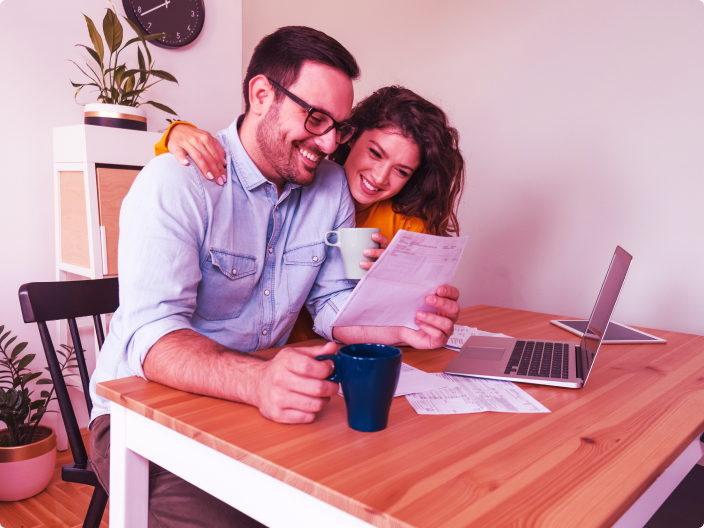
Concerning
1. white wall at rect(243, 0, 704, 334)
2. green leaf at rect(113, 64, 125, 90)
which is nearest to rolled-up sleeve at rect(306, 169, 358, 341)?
white wall at rect(243, 0, 704, 334)

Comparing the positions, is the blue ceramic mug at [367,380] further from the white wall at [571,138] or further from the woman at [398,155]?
the white wall at [571,138]

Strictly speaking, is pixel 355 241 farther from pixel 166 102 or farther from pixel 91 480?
pixel 166 102

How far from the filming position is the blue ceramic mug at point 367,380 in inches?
24.4

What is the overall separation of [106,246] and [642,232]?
1983mm

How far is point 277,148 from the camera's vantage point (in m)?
1.13

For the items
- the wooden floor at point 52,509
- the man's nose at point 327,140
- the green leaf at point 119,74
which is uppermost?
the green leaf at point 119,74

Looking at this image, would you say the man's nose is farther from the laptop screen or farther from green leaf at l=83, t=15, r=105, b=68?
green leaf at l=83, t=15, r=105, b=68

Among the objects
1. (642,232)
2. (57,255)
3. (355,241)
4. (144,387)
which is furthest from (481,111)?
(57,255)

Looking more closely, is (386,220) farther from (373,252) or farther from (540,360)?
(540,360)

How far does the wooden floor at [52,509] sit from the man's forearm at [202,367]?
117 cm

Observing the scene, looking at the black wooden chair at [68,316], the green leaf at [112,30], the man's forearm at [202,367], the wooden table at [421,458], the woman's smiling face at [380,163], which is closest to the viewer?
the wooden table at [421,458]

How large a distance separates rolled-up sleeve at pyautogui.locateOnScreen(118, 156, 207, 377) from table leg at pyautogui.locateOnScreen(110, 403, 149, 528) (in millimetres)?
96

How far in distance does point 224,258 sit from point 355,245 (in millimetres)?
289

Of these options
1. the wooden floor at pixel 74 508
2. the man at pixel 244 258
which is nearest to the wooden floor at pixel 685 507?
the wooden floor at pixel 74 508
